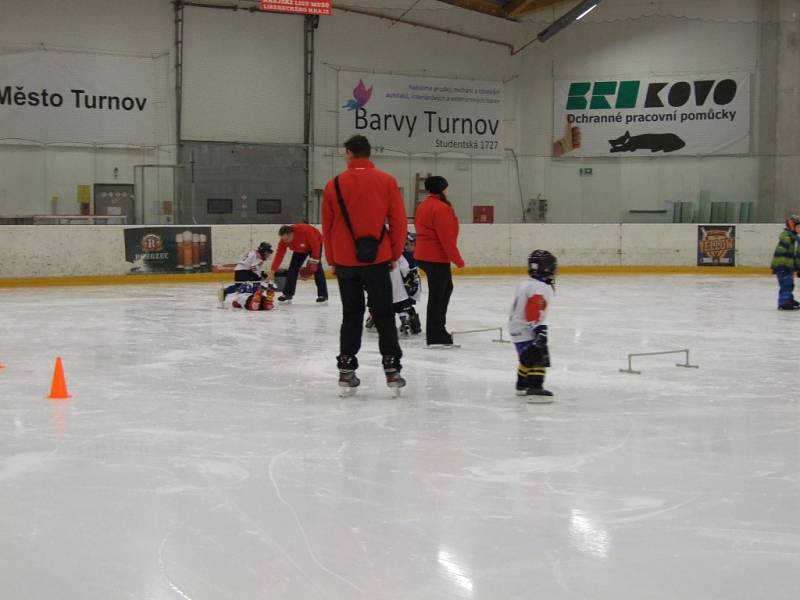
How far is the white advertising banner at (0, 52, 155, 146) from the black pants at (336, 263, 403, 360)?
15265mm

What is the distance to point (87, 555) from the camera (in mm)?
3346

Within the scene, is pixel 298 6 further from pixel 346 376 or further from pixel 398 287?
pixel 346 376

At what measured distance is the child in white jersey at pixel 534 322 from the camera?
6.02 m

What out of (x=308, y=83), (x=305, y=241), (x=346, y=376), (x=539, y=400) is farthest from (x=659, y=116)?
(x=346, y=376)

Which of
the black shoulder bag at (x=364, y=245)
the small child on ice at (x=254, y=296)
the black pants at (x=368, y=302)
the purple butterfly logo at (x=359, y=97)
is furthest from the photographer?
the purple butterfly logo at (x=359, y=97)

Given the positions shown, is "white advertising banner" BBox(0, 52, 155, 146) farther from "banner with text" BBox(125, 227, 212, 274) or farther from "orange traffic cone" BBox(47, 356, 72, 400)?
"orange traffic cone" BBox(47, 356, 72, 400)

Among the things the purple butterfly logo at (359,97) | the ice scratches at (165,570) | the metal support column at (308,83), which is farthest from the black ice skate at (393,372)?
the purple butterfly logo at (359,97)

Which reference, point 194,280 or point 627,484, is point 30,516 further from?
point 194,280

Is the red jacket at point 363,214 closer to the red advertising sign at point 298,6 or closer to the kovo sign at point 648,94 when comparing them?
the red advertising sign at point 298,6

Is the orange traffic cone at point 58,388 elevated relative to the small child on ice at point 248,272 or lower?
lower

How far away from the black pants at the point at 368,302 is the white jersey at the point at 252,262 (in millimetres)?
6039

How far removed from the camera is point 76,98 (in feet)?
66.8

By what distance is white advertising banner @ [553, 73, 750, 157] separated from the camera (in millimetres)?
23797

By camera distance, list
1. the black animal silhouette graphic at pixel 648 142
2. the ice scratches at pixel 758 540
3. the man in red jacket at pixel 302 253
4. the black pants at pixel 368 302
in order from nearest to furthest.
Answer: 1. the ice scratches at pixel 758 540
2. the black pants at pixel 368 302
3. the man in red jacket at pixel 302 253
4. the black animal silhouette graphic at pixel 648 142
